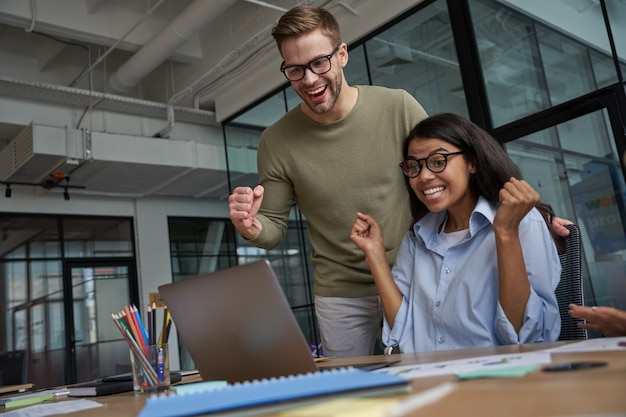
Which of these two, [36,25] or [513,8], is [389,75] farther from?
Answer: [36,25]

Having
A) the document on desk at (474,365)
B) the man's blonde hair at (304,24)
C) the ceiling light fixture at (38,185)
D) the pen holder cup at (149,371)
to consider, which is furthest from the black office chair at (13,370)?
the ceiling light fixture at (38,185)

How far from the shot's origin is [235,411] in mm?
581

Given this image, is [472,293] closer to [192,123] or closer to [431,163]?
[431,163]

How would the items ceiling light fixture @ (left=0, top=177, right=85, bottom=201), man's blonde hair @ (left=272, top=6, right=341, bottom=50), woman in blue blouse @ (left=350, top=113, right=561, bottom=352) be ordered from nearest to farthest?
woman in blue blouse @ (left=350, top=113, right=561, bottom=352) < man's blonde hair @ (left=272, top=6, right=341, bottom=50) < ceiling light fixture @ (left=0, top=177, right=85, bottom=201)

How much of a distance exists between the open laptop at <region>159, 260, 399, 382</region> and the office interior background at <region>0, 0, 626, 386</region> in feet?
10.5

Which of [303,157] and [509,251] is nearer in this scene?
[509,251]

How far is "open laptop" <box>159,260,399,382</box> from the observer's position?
34.7 inches

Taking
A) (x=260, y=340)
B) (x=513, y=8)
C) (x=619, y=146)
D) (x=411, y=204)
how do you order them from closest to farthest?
(x=260, y=340), (x=411, y=204), (x=619, y=146), (x=513, y=8)

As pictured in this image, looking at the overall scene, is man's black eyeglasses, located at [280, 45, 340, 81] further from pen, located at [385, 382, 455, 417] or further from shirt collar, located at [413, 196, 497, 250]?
pen, located at [385, 382, 455, 417]

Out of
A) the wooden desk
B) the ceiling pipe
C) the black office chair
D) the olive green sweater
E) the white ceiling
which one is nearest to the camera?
the wooden desk

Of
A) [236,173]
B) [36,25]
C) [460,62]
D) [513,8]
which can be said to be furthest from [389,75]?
[36,25]

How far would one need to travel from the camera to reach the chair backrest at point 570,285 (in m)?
1.32

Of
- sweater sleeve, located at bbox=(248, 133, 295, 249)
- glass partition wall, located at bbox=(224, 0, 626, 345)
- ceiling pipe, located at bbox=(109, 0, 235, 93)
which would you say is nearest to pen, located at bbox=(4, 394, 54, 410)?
sweater sleeve, located at bbox=(248, 133, 295, 249)

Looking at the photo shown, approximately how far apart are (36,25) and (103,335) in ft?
12.0
